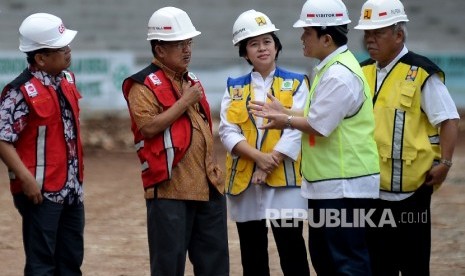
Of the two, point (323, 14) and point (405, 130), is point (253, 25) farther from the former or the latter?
point (405, 130)

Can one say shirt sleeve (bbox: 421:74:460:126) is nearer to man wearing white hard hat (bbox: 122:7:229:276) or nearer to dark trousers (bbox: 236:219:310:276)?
dark trousers (bbox: 236:219:310:276)

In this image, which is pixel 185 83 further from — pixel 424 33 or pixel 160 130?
pixel 424 33

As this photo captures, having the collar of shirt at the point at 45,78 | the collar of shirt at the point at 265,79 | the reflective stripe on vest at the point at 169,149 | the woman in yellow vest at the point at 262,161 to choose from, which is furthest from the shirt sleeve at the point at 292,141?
the collar of shirt at the point at 45,78

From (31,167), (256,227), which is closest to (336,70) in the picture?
(256,227)

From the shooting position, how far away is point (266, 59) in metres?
6.63

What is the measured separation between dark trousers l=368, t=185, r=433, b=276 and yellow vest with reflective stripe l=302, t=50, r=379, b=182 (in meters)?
0.62

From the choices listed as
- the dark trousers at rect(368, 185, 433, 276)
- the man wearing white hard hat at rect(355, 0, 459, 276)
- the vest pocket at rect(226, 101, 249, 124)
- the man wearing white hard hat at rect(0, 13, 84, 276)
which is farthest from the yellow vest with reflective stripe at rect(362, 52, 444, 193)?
the man wearing white hard hat at rect(0, 13, 84, 276)

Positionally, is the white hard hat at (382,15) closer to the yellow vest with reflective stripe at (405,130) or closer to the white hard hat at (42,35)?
the yellow vest with reflective stripe at (405,130)

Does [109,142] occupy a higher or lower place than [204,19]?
lower

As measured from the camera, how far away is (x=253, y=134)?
21.7ft

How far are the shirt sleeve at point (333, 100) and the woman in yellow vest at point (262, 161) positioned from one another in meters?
0.79

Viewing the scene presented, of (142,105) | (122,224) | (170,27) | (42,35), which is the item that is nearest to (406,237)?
(142,105)

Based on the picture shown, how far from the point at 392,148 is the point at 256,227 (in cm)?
100

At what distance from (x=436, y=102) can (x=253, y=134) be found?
115 cm
